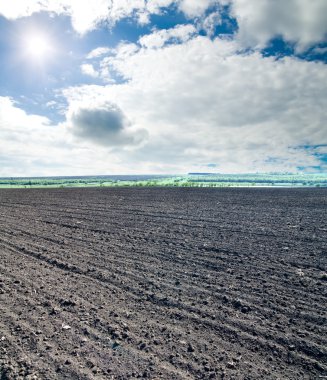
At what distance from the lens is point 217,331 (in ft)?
15.8

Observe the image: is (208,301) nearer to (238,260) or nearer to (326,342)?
(326,342)

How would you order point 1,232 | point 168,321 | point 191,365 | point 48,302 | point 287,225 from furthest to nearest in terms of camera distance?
point 287,225
point 1,232
point 48,302
point 168,321
point 191,365

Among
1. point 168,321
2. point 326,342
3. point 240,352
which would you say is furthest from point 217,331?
point 326,342

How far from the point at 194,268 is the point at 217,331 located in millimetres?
3048

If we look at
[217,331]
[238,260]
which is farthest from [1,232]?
[217,331]

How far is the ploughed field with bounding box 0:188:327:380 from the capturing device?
13.3ft

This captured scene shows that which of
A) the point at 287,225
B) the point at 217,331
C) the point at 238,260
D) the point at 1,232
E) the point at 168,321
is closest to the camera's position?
the point at 217,331

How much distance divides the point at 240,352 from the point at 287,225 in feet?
37.0

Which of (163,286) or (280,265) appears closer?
A: (163,286)

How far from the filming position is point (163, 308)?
563 cm

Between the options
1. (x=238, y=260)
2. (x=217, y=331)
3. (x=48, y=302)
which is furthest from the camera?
(x=238, y=260)

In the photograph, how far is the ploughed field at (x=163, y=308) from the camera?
404cm

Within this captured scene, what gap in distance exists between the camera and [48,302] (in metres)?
5.79

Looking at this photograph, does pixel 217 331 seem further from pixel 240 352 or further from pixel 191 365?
pixel 191 365
